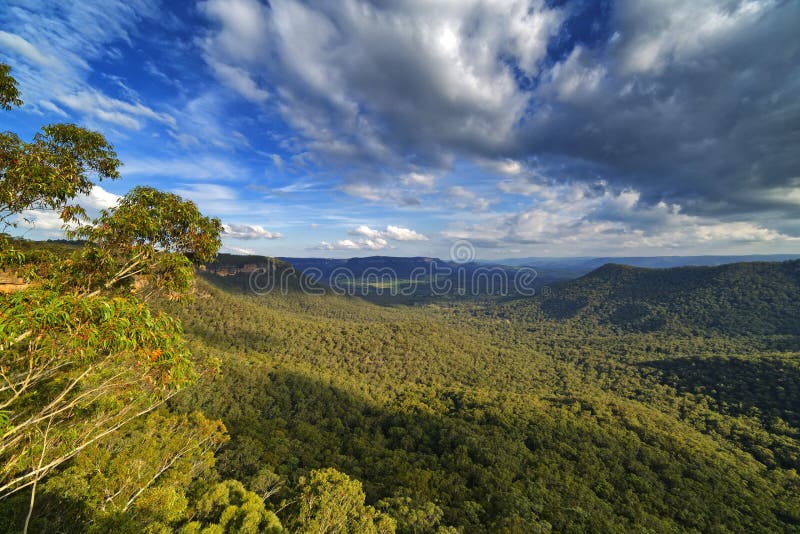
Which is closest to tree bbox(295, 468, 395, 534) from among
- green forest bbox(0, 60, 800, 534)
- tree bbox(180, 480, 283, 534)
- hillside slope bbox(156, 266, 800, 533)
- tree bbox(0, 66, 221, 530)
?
green forest bbox(0, 60, 800, 534)

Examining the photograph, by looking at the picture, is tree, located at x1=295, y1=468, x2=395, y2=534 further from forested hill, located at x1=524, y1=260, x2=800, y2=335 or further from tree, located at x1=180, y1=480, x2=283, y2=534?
forested hill, located at x1=524, y1=260, x2=800, y2=335

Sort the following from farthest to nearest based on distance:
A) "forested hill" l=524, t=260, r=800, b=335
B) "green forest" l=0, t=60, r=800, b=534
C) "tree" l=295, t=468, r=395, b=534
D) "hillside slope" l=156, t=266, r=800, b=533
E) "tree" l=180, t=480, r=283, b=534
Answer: "forested hill" l=524, t=260, r=800, b=335 < "hillside slope" l=156, t=266, r=800, b=533 < "tree" l=295, t=468, r=395, b=534 < "tree" l=180, t=480, r=283, b=534 < "green forest" l=0, t=60, r=800, b=534

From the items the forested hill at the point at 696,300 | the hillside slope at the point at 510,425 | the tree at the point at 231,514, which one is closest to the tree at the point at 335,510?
→ the tree at the point at 231,514

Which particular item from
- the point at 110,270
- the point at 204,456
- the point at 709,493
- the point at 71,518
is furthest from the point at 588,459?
the point at 110,270

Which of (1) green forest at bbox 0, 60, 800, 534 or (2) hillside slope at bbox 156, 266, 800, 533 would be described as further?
(2) hillside slope at bbox 156, 266, 800, 533

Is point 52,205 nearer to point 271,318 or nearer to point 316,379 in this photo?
point 316,379

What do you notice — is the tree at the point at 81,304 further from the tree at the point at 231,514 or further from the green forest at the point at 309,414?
the tree at the point at 231,514

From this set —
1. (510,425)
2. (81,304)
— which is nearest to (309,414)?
(510,425)
